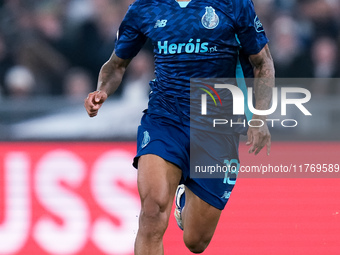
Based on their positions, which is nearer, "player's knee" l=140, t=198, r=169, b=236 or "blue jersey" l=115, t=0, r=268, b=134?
"player's knee" l=140, t=198, r=169, b=236

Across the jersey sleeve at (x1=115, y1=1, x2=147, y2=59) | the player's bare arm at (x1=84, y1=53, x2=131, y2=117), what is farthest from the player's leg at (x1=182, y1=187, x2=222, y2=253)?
the jersey sleeve at (x1=115, y1=1, x2=147, y2=59)

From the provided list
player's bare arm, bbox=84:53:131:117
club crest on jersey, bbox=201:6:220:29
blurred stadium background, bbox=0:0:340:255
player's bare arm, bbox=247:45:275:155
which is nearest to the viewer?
club crest on jersey, bbox=201:6:220:29

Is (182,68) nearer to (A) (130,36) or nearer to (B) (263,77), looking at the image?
(A) (130,36)

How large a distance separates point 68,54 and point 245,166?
2.73 meters

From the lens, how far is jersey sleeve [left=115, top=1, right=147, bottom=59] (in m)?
5.07

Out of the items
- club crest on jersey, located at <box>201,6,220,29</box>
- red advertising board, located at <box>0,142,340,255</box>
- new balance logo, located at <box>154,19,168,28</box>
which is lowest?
red advertising board, located at <box>0,142,340,255</box>

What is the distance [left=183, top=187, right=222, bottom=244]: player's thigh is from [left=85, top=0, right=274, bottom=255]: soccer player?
162mm

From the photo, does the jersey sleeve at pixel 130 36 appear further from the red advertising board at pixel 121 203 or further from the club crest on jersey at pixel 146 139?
the red advertising board at pixel 121 203

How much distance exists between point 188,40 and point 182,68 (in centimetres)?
20

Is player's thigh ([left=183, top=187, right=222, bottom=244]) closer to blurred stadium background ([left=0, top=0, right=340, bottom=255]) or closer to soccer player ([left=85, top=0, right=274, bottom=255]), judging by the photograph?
soccer player ([left=85, top=0, right=274, bottom=255])

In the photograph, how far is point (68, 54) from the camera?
8.46 m

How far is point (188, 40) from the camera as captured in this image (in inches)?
193

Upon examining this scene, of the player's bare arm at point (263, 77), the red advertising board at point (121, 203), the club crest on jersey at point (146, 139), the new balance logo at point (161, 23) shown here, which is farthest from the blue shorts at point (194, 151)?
the red advertising board at point (121, 203)

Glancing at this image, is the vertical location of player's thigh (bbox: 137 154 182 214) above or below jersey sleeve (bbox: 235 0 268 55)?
below
